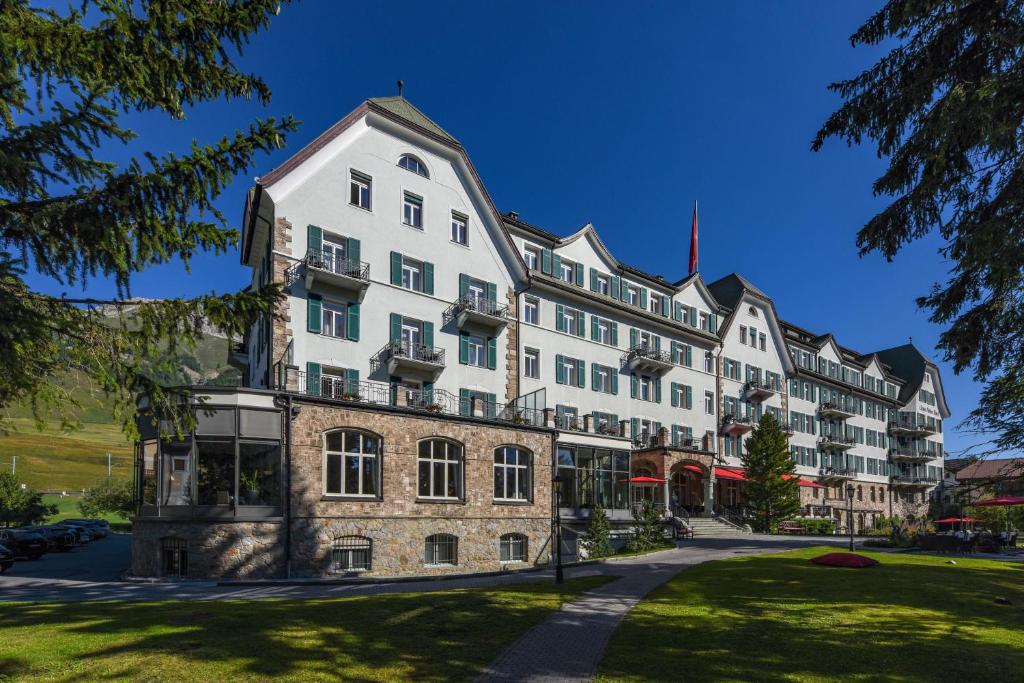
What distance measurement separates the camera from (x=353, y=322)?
88.3 feet

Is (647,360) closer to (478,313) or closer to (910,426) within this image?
(478,313)

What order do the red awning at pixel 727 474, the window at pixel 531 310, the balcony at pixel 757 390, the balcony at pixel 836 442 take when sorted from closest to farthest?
the window at pixel 531 310 < the red awning at pixel 727 474 < the balcony at pixel 757 390 < the balcony at pixel 836 442

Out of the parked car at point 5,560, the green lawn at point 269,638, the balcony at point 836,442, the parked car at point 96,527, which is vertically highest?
the balcony at point 836,442

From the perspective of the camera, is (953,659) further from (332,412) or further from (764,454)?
(764,454)

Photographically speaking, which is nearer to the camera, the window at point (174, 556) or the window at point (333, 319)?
the window at point (174, 556)

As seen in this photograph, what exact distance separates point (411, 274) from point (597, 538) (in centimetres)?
1320

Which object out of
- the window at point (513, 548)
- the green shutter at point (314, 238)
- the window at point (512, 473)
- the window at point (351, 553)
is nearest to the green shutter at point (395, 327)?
the green shutter at point (314, 238)

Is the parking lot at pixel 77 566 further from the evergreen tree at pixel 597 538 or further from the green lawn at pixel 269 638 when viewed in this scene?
the evergreen tree at pixel 597 538

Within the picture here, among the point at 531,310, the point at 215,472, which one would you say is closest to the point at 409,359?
the point at 215,472

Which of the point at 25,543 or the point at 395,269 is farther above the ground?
the point at 395,269

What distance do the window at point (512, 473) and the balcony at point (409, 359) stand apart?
171 inches

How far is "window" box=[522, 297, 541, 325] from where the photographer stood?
34469 millimetres

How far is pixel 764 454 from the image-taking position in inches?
1704

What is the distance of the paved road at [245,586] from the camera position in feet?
58.3
